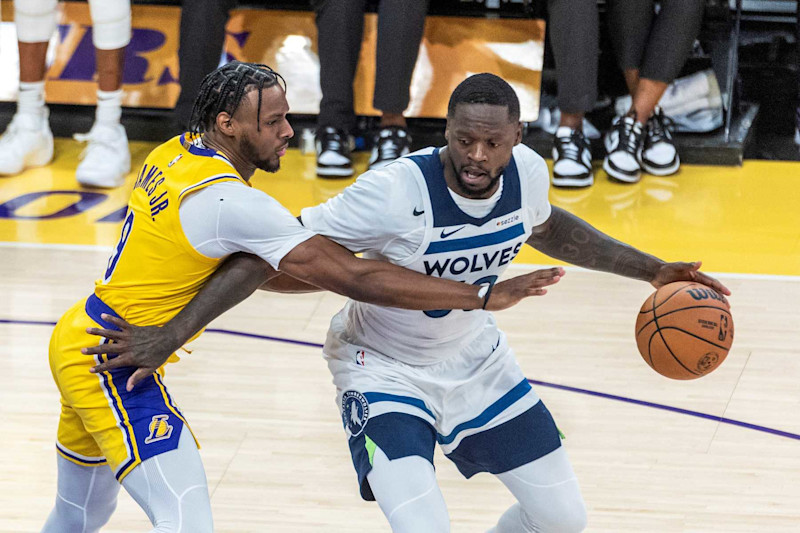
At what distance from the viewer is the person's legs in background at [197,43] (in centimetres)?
724

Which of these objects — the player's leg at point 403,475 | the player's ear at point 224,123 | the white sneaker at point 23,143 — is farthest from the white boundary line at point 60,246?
the player's leg at point 403,475

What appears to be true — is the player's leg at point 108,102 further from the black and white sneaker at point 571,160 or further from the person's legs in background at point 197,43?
the black and white sneaker at point 571,160

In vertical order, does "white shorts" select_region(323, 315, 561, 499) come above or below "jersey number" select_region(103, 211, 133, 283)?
below

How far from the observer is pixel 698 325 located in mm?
3443

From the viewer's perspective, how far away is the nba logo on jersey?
297cm

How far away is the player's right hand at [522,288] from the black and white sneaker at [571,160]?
426 cm

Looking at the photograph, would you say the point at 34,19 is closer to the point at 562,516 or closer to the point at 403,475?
the point at 403,475

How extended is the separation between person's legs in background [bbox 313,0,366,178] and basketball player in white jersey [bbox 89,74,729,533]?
12.7 ft

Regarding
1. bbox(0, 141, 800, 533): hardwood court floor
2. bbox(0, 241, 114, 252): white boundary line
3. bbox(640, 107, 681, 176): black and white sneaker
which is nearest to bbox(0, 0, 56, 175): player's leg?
bbox(0, 141, 800, 533): hardwood court floor

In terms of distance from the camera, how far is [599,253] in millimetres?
3566

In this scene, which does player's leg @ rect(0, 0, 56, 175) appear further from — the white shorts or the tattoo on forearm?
the tattoo on forearm

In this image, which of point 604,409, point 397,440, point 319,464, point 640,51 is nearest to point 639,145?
point 640,51

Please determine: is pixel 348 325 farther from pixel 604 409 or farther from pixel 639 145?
pixel 639 145

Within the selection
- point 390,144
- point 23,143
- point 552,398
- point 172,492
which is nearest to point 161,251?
point 172,492
